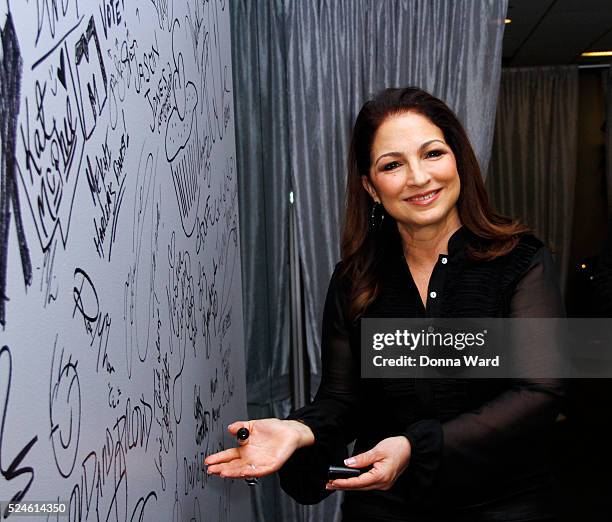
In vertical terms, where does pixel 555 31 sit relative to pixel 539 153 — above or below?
above

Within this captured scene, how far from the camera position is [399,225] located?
1774mm

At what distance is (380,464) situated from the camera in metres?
1.38

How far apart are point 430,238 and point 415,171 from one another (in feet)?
0.53

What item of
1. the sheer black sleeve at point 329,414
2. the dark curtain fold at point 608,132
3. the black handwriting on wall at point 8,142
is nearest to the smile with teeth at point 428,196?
the sheer black sleeve at point 329,414

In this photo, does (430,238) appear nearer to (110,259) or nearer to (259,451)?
(259,451)

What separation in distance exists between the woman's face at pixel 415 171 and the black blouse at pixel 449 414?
0.09 meters

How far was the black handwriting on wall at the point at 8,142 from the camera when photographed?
0.84 metres

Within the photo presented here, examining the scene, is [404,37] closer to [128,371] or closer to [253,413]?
[253,413]

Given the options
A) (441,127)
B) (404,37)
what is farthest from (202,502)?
(404,37)

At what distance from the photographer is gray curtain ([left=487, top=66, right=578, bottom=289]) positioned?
24.1 ft

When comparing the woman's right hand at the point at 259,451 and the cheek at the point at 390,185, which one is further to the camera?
the cheek at the point at 390,185

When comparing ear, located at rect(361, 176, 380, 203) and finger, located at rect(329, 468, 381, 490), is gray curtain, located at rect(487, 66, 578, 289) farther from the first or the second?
finger, located at rect(329, 468, 381, 490)

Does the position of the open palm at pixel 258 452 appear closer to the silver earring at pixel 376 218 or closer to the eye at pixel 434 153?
the silver earring at pixel 376 218

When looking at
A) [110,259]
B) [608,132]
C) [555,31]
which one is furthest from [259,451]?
[608,132]
